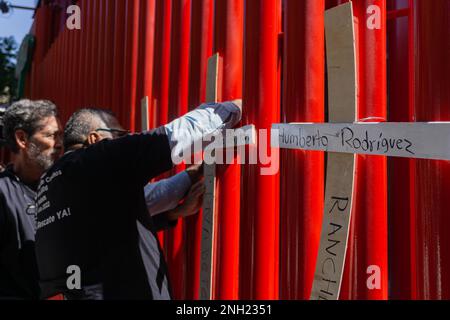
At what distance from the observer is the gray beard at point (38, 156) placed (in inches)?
93.5

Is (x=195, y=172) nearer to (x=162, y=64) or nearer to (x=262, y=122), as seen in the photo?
(x=262, y=122)

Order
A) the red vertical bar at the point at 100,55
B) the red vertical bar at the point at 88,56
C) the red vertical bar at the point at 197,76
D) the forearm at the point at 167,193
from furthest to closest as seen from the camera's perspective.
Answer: the red vertical bar at the point at 88,56 < the red vertical bar at the point at 100,55 < the forearm at the point at 167,193 < the red vertical bar at the point at 197,76

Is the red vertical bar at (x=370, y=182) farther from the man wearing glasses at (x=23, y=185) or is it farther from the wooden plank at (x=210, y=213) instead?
the man wearing glasses at (x=23, y=185)

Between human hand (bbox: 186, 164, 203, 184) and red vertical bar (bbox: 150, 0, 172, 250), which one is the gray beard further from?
human hand (bbox: 186, 164, 203, 184)

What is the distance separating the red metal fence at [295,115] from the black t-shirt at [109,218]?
23 cm

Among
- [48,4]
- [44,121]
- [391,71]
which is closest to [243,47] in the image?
[391,71]

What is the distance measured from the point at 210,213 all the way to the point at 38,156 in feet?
3.69

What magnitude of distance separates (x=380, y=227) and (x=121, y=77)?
7.21 ft

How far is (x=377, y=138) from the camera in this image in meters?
0.98

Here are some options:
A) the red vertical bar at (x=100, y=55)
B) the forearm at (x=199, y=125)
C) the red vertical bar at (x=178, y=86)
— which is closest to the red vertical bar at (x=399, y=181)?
the forearm at (x=199, y=125)

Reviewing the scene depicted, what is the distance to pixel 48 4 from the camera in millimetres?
6742

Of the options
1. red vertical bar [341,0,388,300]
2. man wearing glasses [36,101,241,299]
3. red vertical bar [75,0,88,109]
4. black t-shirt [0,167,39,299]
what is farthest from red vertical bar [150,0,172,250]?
red vertical bar [75,0,88,109]

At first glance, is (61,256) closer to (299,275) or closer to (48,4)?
(299,275)

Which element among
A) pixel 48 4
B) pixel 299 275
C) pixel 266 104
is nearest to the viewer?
pixel 299 275
